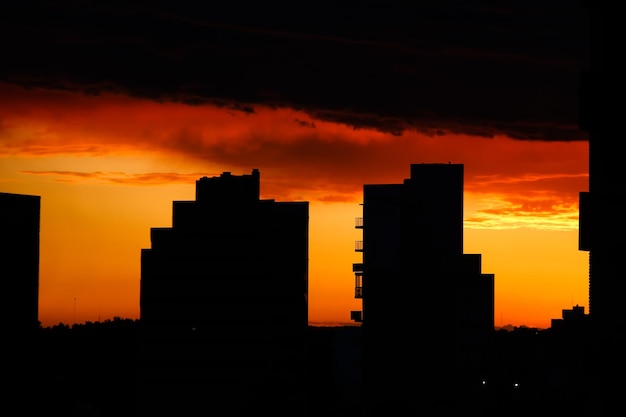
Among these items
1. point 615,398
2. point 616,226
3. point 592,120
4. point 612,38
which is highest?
point 612,38

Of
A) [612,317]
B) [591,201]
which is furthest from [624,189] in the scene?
[612,317]

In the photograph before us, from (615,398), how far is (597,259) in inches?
106

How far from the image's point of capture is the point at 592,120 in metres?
25.6

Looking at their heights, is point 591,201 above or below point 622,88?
below

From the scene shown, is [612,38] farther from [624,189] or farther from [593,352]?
[593,352]

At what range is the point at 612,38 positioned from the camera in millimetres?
25906

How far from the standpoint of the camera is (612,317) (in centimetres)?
2566

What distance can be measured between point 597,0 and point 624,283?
5.50 metres

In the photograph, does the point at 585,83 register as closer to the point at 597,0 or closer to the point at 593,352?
the point at 597,0

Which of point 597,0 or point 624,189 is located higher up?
point 597,0

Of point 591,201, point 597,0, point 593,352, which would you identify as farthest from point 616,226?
point 597,0

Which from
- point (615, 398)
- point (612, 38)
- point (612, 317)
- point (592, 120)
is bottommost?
point (615, 398)

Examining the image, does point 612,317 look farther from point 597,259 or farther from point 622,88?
point 622,88

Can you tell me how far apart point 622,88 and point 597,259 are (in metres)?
3.43
